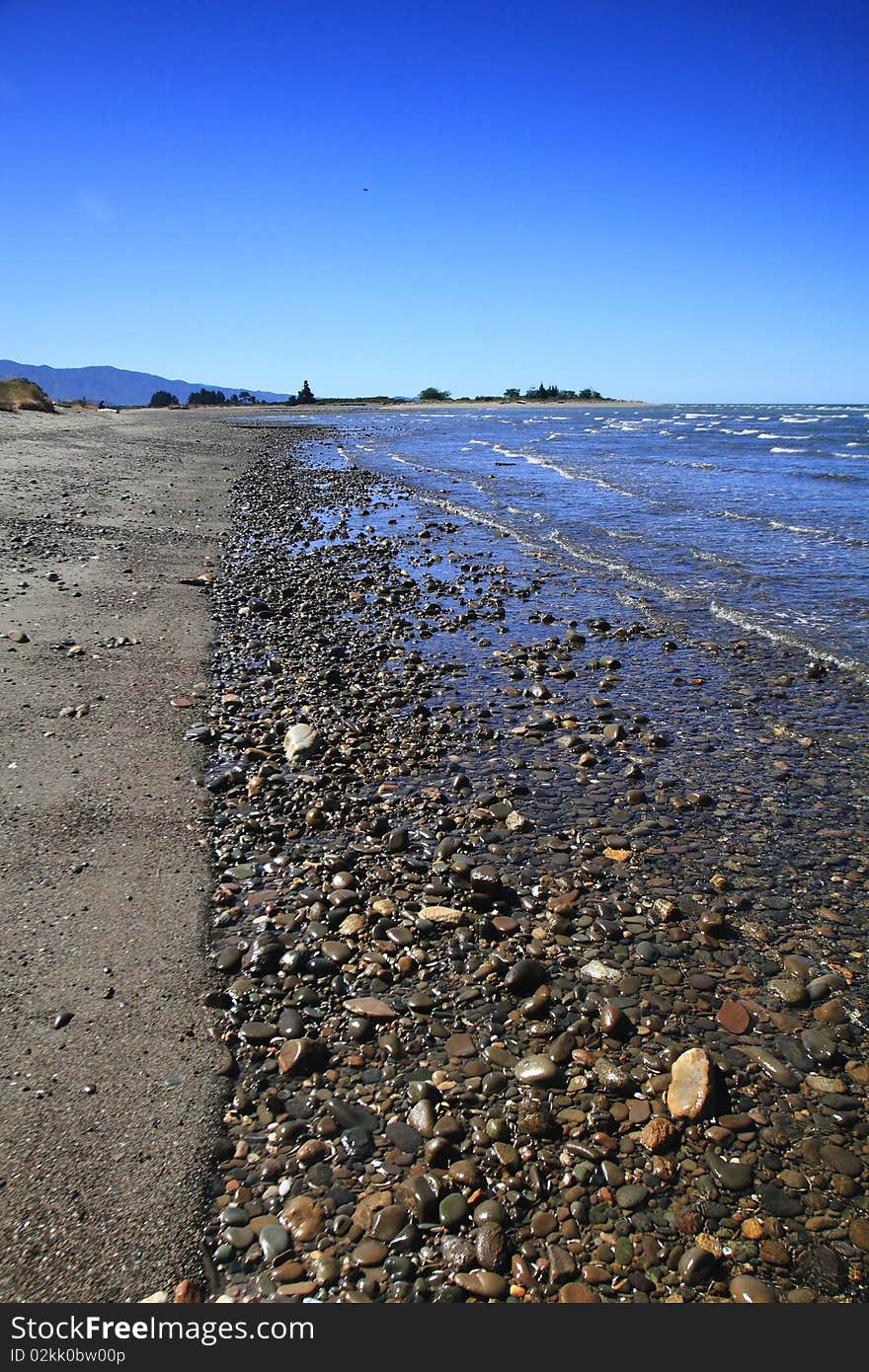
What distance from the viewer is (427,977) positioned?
4.61 meters

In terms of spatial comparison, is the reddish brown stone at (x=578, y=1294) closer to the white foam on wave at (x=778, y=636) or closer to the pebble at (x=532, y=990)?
the pebble at (x=532, y=990)

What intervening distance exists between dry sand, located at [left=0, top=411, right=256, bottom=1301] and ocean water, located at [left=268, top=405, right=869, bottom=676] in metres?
8.88

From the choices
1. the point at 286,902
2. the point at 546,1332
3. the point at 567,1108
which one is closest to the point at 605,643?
the point at 286,902

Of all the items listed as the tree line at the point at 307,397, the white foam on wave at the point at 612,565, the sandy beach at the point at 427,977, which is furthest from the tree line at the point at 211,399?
the sandy beach at the point at 427,977

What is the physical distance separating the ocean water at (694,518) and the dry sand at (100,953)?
8.88 m

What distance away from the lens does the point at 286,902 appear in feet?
17.2

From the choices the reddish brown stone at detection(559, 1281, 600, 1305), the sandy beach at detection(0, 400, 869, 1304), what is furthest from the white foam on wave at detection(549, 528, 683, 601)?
the reddish brown stone at detection(559, 1281, 600, 1305)

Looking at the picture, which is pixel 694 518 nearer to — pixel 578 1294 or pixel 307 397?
pixel 578 1294

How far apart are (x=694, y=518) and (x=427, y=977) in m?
21.2

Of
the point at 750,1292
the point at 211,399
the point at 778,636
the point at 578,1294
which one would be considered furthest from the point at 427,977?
the point at 211,399

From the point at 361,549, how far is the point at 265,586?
410 cm

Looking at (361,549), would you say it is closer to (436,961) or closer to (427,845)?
(427,845)

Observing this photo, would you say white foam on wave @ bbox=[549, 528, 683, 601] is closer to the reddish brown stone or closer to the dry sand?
the dry sand

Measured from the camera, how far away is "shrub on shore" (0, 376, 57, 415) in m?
47.8
